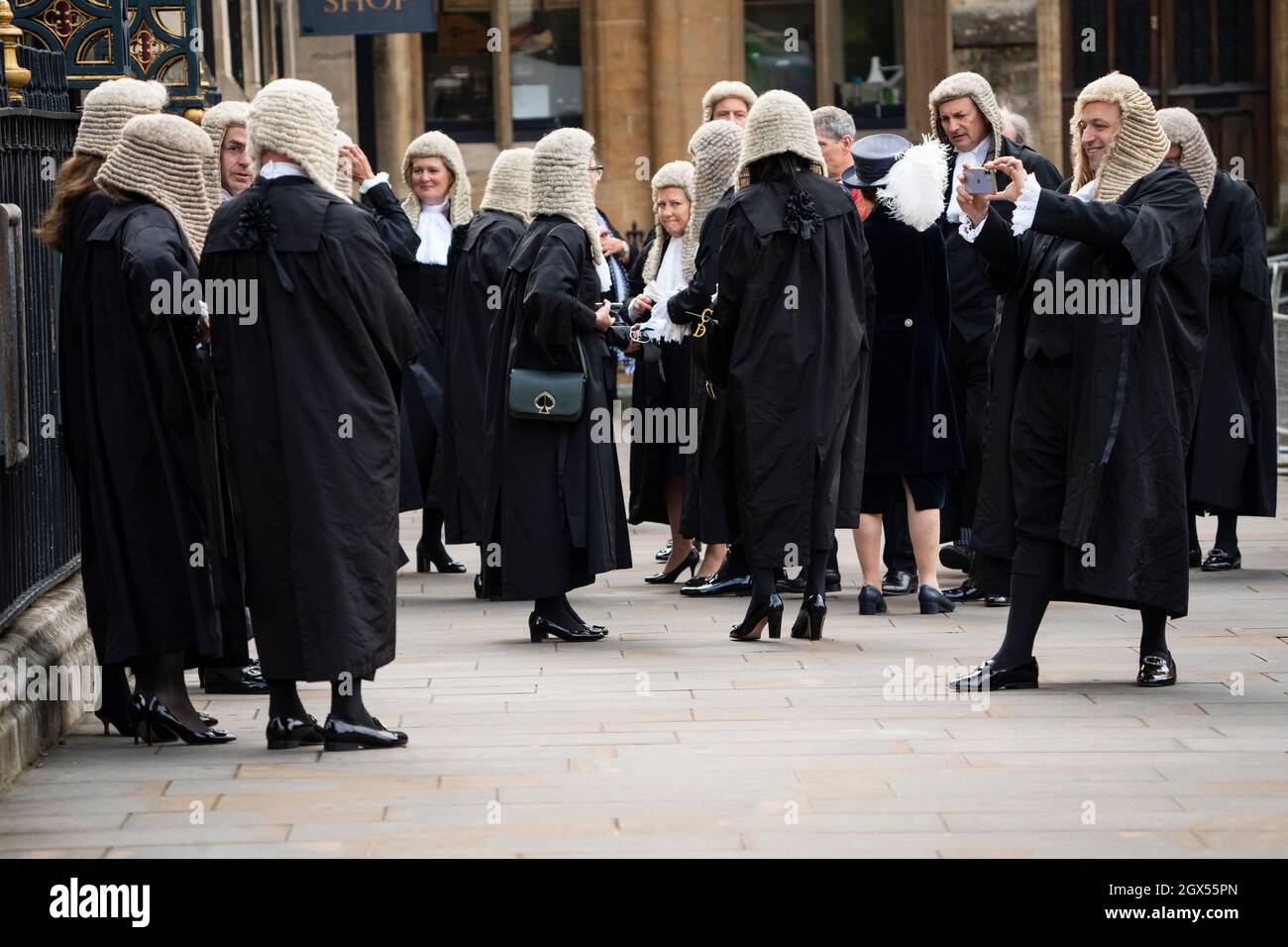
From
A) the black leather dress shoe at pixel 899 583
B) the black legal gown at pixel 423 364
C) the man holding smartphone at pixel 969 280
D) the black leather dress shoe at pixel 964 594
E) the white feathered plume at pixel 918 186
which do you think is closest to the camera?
the white feathered plume at pixel 918 186

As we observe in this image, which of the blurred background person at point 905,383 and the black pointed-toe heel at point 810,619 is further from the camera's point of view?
the blurred background person at point 905,383

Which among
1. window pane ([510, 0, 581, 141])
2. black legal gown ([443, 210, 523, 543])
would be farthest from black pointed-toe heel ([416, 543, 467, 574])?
window pane ([510, 0, 581, 141])

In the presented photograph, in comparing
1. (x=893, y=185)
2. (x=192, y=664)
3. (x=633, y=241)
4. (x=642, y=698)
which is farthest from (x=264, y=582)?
(x=633, y=241)

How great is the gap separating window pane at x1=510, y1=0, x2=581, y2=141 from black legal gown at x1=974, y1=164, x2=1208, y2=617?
1722 centimetres

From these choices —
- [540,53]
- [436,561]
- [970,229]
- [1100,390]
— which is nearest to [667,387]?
[436,561]

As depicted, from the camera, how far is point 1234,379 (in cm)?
1073

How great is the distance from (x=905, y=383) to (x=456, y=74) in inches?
609

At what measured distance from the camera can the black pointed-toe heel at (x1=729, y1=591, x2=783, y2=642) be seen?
8.62m

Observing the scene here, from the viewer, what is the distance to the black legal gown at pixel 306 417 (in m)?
6.41

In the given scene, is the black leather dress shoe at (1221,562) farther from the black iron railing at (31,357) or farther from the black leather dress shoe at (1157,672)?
the black iron railing at (31,357)

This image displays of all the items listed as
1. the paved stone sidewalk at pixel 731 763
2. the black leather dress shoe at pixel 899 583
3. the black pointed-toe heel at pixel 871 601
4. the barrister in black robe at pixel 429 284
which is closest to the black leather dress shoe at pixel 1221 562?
the black leather dress shoe at pixel 899 583

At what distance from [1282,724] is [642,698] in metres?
2.06

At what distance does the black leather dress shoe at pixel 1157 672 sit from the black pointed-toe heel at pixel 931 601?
2037mm

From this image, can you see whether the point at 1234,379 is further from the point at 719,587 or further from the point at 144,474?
the point at 144,474
